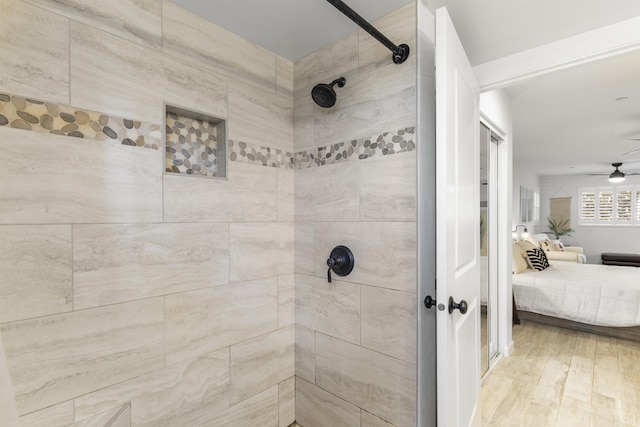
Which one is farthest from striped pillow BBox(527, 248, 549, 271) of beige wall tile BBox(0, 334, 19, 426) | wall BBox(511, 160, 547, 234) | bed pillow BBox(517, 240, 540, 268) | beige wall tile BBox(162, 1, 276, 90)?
beige wall tile BBox(0, 334, 19, 426)

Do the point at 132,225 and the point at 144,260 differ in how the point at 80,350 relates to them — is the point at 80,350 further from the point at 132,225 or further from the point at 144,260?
the point at 132,225

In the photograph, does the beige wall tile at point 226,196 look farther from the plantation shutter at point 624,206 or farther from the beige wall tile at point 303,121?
the plantation shutter at point 624,206

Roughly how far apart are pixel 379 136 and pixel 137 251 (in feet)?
4.01

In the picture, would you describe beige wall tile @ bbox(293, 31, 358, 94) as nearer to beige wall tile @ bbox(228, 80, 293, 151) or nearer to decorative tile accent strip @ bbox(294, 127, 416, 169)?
beige wall tile @ bbox(228, 80, 293, 151)

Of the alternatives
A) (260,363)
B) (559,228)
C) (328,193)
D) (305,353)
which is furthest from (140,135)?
(559,228)

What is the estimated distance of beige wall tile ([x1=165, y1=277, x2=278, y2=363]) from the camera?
4.71 ft

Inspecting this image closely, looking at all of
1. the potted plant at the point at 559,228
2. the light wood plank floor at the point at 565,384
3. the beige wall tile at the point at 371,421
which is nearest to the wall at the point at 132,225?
the beige wall tile at the point at 371,421

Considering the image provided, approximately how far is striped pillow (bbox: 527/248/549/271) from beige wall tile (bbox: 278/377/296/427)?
3.78 metres

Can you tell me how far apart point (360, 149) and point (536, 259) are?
3883 mm

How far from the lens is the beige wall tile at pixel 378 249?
147cm

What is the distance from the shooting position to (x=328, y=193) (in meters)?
1.79

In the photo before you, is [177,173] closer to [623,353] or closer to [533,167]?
[623,353]

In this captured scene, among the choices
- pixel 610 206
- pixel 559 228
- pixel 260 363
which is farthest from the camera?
pixel 559 228

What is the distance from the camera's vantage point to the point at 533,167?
7.21 m
